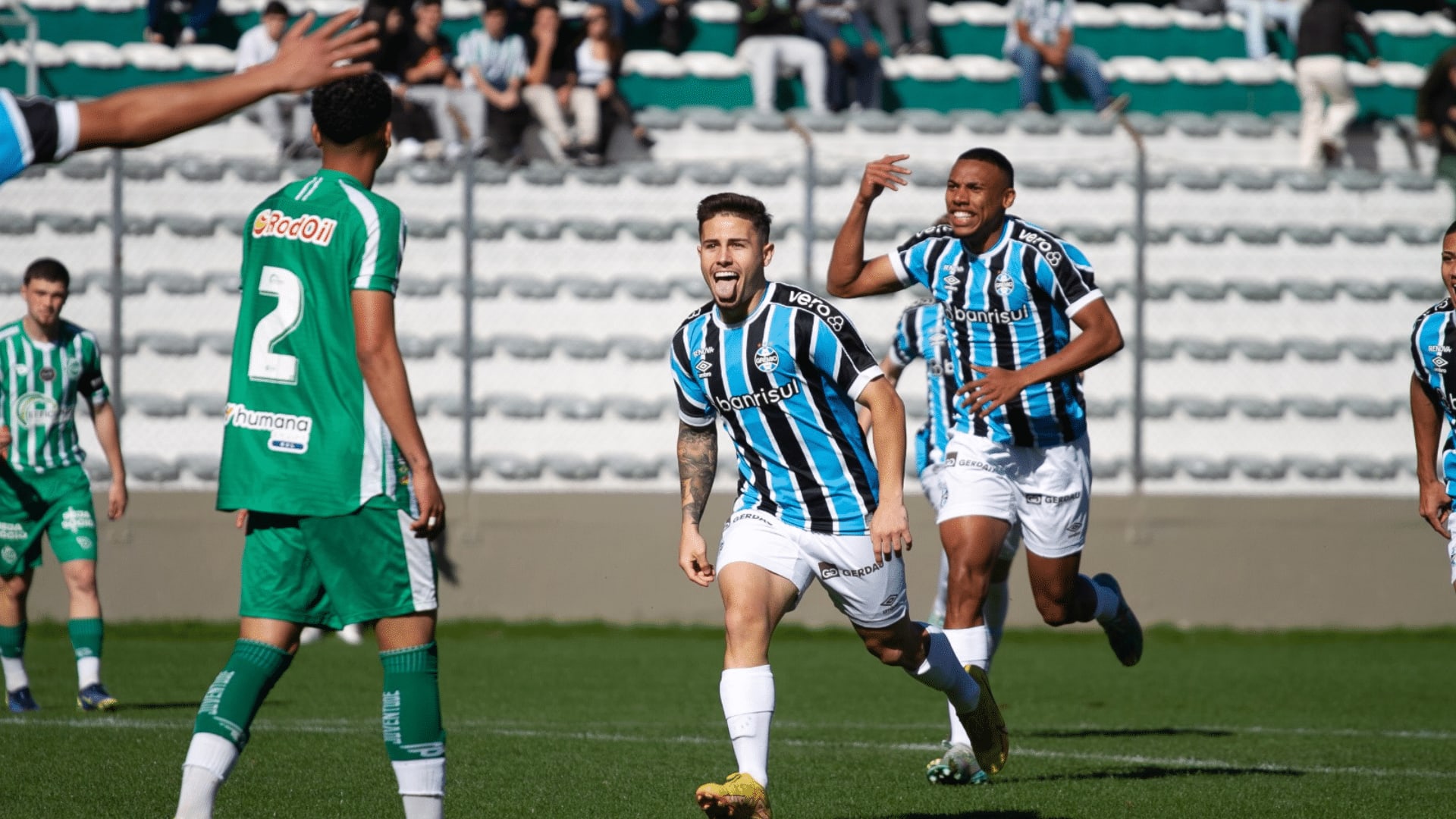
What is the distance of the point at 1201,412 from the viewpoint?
14594mm

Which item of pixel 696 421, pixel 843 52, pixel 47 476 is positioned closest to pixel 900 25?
pixel 843 52

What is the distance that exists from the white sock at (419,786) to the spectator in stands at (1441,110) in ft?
42.5

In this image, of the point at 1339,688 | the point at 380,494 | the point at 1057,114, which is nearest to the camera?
the point at 380,494

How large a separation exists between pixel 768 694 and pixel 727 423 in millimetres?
925

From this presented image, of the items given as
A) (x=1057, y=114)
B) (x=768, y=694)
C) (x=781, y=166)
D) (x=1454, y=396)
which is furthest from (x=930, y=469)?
(x=1057, y=114)

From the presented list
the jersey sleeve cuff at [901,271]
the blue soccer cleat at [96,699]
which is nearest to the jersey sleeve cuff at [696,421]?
the jersey sleeve cuff at [901,271]

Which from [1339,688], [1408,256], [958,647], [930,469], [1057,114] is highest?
[1057,114]

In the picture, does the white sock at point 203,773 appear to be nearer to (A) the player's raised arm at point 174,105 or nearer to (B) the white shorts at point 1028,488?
(A) the player's raised arm at point 174,105

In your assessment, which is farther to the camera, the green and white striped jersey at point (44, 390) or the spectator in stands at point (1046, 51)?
the spectator in stands at point (1046, 51)

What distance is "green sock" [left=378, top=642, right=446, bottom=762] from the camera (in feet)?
15.4

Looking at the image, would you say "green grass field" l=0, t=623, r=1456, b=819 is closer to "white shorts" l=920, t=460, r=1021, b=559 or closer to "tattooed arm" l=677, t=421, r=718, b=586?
"white shorts" l=920, t=460, r=1021, b=559

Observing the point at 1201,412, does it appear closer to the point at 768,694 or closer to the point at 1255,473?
the point at 1255,473

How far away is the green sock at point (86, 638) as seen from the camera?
9.01m

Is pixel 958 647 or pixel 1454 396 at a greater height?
pixel 1454 396
